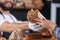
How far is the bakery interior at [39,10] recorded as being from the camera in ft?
5.03

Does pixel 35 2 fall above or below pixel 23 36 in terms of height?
above

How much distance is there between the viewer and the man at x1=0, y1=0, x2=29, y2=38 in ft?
4.96

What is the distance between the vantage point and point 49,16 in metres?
1.57

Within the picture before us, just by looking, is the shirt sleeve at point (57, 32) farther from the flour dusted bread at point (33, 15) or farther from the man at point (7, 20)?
the man at point (7, 20)

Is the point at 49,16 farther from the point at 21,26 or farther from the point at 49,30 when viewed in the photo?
the point at 21,26

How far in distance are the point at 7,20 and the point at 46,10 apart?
407 mm

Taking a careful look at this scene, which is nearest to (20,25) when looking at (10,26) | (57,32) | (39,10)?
(10,26)

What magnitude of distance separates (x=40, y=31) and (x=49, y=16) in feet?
0.59

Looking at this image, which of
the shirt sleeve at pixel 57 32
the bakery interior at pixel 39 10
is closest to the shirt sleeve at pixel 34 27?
the bakery interior at pixel 39 10

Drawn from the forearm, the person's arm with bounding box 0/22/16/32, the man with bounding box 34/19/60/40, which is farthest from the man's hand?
the person's arm with bounding box 0/22/16/32

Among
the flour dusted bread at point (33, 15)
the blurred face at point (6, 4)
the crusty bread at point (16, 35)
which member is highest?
the blurred face at point (6, 4)

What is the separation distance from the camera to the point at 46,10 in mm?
1562

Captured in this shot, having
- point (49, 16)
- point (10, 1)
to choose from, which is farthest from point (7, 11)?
point (49, 16)

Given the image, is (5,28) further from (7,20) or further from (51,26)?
(51,26)
